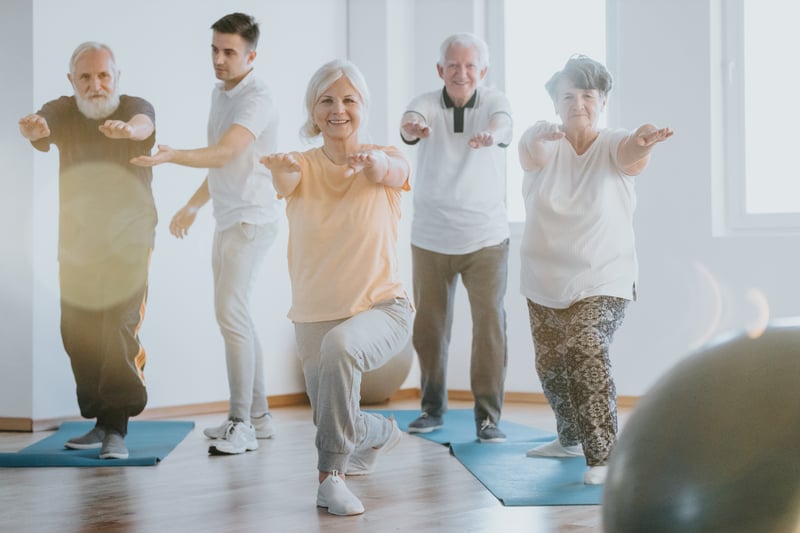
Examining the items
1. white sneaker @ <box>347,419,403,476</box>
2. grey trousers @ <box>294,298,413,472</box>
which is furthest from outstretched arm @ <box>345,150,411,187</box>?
white sneaker @ <box>347,419,403,476</box>

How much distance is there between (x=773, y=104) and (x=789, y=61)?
229 mm

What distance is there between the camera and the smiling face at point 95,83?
3.38 m

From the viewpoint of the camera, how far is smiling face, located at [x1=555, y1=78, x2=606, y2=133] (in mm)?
3035

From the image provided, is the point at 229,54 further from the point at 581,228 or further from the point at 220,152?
the point at 581,228

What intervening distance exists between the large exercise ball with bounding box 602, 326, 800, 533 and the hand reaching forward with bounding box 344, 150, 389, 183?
1253mm

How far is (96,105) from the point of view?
134 inches

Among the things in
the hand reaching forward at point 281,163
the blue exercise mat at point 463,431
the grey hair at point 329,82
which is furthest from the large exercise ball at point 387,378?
the hand reaching forward at point 281,163

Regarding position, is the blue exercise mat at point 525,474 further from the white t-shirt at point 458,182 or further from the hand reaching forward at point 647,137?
the hand reaching forward at point 647,137

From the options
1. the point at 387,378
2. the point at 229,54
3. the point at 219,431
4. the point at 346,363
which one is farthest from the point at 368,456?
the point at 387,378

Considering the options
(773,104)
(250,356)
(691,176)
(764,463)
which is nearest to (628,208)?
(250,356)

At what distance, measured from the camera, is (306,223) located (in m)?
2.72

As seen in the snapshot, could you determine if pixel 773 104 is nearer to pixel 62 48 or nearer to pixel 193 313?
pixel 193 313

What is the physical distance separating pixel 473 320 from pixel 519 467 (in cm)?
87

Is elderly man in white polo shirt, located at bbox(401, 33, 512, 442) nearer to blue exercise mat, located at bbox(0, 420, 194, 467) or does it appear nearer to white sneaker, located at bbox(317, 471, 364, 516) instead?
blue exercise mat, located at bbox(0, 420, 194, 467)
